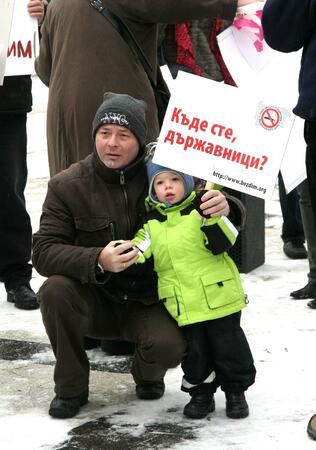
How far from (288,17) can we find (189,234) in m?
0.98

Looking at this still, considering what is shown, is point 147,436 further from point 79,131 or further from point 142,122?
point 79,131

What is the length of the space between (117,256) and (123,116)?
62 cm

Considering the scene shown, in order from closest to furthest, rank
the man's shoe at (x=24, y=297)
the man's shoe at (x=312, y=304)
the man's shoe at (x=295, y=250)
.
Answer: the man's shoe at (x=312, y=304) → the man's shoe at (x=24, y=297) → the man's shoe at (x=295, y=250)

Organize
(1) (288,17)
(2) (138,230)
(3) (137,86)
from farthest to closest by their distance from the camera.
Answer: (3) (137,86)
(2) (138,230)
(1) (288,17)

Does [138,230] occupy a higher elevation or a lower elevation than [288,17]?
lower

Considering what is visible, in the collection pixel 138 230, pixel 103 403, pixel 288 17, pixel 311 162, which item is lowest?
pixel 103 403

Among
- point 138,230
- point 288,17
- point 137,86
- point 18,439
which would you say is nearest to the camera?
point 288,17

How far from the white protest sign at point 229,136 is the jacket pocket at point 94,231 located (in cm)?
44

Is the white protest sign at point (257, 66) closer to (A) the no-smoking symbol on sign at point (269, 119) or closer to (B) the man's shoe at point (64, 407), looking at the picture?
(A) the no-smoking symbol on sign at point (269, 119)

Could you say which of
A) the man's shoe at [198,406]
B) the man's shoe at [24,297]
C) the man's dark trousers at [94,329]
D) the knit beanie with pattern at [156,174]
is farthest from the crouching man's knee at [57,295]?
the man's shoe at [24,297]

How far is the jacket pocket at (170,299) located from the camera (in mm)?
4609

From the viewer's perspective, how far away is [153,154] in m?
4.84

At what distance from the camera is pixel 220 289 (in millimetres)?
4551

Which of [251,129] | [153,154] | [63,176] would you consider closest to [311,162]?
[251,129]
